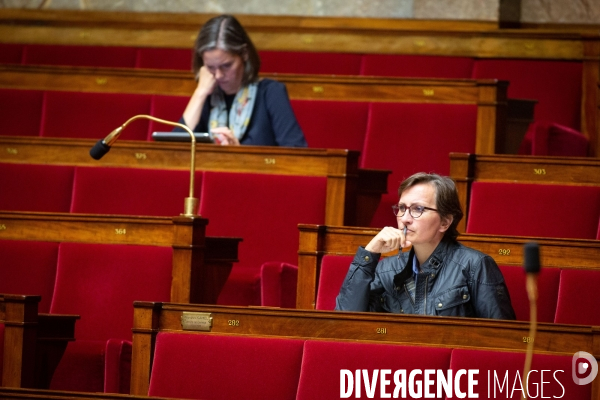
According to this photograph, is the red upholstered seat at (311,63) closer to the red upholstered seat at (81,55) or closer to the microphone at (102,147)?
the red upholstered seat at (81,55)

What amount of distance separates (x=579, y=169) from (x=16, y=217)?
0.53 meters

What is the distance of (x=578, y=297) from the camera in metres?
0.81

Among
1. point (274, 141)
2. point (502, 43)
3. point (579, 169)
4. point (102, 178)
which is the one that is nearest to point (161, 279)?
point (102, 178)

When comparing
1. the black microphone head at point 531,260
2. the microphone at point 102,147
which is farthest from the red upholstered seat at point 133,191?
the black microphone head at point 531,260

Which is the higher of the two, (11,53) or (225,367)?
(11,53)

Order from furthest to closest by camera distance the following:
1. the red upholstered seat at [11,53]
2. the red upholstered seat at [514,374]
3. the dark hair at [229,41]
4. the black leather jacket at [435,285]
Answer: the red upholstered seat at [11,53]
the dark hair at [229,41]
the black leather jacket at [435,285]
the red upholstered seat at [514,374]

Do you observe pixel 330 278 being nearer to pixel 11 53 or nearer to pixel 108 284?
pixel 108 284

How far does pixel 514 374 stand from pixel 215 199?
0.46m

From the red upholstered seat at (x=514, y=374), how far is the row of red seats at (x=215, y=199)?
14.4 inches

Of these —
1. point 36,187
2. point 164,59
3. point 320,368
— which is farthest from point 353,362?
point 164,59

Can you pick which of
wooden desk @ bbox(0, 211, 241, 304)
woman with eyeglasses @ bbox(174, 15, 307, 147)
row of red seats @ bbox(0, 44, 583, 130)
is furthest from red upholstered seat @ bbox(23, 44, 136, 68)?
wooden desk @ bbox(0, 211, 241, 304)

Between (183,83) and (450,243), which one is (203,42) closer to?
(183,83)

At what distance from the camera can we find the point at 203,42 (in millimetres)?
1148

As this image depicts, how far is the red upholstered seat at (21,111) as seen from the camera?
4.21 ft
